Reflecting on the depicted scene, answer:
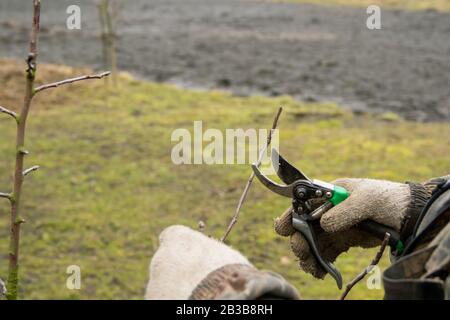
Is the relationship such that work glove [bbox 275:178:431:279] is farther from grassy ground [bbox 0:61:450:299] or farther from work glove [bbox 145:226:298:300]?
grassy ground [bbox 0:61:450:299]

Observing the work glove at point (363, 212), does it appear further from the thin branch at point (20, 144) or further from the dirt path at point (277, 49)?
the dirt path at point (277, 49)

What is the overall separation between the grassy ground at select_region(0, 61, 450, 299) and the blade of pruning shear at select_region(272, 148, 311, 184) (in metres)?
3.30

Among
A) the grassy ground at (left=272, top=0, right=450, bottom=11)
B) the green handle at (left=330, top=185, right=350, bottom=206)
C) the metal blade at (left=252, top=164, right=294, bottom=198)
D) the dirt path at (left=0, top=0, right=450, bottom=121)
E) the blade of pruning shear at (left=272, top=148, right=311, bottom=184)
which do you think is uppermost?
the grassy ground at (left=272, top=0, right=450, bottom=11)

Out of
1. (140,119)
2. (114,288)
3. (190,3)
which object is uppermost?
(190,3)

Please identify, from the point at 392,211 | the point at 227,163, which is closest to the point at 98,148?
the point at 227,163

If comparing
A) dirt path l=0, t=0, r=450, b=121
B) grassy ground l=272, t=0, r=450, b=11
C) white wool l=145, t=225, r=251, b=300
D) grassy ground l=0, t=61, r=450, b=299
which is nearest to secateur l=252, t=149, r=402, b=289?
white wool l=145, t=225, r=251, b=300

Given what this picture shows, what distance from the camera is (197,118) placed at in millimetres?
10523

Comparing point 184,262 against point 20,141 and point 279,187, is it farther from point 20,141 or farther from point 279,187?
point 279,187

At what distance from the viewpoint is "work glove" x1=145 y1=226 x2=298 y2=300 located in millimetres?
1474

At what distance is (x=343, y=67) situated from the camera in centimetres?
1395

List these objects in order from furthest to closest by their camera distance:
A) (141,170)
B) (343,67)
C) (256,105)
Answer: (343,67)
(256,105)
(141,170)

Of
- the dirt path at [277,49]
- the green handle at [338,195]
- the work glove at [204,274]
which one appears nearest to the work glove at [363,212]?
the green handle at [338,195]

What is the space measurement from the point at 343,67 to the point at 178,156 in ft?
18.9
